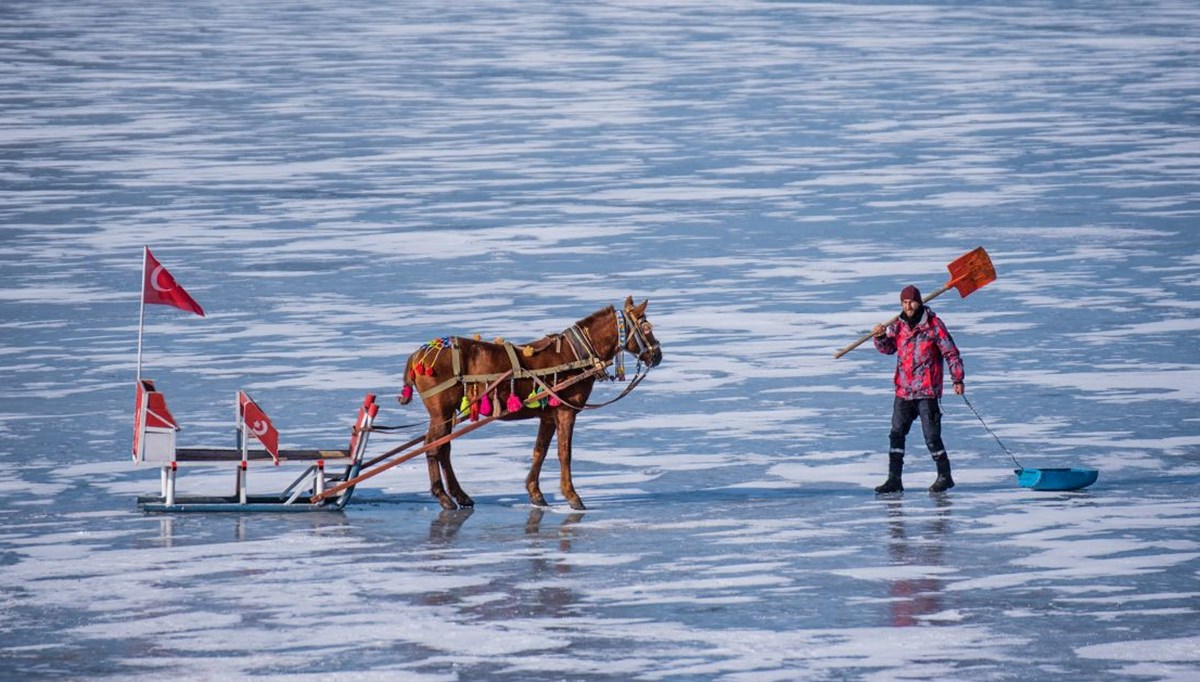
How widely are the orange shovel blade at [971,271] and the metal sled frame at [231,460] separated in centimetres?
347

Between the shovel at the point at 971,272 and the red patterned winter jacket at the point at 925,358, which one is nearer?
the red patterned winter jacket at the point at 925,358

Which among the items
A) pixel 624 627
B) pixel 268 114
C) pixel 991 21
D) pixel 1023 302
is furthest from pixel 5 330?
pixel 991 21

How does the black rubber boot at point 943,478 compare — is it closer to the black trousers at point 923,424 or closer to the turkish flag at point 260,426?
the black trousers at point 923,424

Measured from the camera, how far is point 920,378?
40.8 feet

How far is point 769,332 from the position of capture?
17797mm

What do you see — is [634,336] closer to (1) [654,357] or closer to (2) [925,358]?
(1) [654,357]

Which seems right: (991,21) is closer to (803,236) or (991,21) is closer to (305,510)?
(803,236)

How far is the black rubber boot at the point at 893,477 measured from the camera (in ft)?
40.9

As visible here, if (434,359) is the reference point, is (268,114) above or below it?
above

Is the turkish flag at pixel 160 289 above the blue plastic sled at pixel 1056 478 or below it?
above

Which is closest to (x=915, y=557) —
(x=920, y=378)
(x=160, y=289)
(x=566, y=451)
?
(x=920, y=378)

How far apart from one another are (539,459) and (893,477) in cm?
205

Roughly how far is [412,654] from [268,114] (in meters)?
27.5

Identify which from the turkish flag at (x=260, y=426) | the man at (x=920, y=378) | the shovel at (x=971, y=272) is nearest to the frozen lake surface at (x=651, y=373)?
the man at (x=920, y=378)
